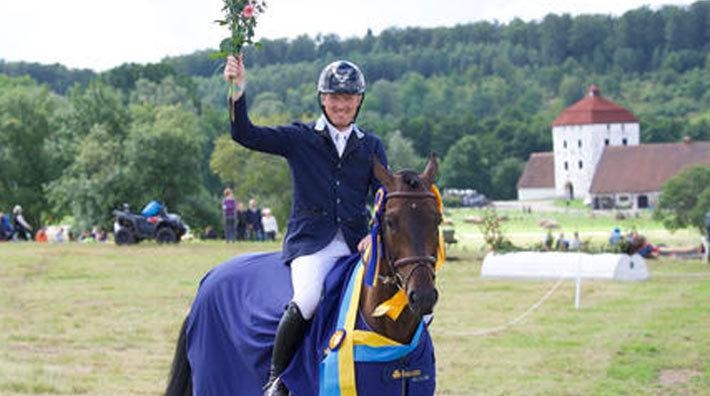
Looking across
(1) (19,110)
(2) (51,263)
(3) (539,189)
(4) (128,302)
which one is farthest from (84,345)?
(3) (539,189)

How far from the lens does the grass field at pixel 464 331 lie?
14055 millimetres

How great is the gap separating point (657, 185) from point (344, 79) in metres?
161

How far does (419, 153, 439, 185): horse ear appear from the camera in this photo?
7305 mm

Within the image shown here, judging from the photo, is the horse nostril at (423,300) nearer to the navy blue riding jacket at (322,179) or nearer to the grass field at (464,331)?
the navy blue riding jacket at (322,179)

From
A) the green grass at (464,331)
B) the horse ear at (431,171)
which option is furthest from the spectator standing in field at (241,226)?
the horse ear at (431,171)

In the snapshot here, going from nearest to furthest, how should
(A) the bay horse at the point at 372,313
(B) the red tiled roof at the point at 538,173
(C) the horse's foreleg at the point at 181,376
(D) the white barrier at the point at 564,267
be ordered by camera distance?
1. (A) the bay horse at the point at 372,313
2. (C) the horse's foreleg at the point at 181,376
3. (D) the white barrier at the point at 564,267
4. (B) the red tiled roof at the point at 538,173

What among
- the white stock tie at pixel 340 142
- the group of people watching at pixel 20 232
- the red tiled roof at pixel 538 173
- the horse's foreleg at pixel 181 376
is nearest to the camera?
the white stock tie at pixel 340 142

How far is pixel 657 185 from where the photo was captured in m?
166

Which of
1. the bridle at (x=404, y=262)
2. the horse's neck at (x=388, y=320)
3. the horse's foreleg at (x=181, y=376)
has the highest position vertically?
the bridle at (x=404, y=262)

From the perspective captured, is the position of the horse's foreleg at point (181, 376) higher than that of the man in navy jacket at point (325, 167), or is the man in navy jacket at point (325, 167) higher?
the man in navy jacket at point (325, 167)

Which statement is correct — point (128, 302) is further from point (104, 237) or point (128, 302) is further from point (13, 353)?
point (104, 237)

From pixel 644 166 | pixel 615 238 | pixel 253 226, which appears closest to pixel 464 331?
pixel 615 238

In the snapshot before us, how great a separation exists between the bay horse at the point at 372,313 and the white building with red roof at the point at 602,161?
159 metres

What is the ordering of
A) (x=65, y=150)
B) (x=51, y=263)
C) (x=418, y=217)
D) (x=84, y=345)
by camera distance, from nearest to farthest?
(x=418, y=217), (x=84, y=345), (x=51, y=263), (x=65, y=150)
